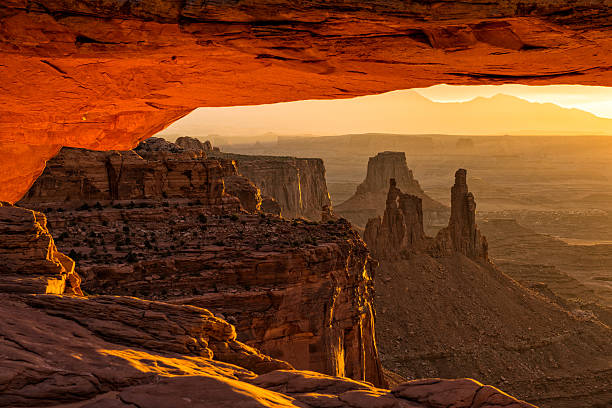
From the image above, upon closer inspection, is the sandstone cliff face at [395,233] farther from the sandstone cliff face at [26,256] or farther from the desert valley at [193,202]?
the sandstone cliff face at [26,256]

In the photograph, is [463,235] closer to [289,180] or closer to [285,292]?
[289,180]

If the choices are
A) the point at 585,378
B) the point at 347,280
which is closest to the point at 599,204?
the point at 585,378

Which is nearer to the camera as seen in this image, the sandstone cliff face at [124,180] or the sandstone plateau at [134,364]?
the sandstone plateau at [134,364]

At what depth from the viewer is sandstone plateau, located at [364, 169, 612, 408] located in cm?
4038

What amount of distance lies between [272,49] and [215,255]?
12704 millimetres

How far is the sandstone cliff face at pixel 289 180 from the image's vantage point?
293ft

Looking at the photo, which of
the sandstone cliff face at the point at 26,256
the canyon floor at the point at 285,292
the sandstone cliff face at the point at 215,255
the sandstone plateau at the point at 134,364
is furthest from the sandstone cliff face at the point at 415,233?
the sandstone cliff face at the point at 26,256

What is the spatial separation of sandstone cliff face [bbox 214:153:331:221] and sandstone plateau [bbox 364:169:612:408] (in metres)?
35.1

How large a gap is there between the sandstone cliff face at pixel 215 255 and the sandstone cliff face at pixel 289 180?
53.5 m

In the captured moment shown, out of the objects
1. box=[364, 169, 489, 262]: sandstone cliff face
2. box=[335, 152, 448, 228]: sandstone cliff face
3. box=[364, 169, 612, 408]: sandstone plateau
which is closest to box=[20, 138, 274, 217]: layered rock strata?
box=[364, 169, 612, 408]: sandstone plateau

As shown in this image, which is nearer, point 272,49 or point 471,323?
point 272,49

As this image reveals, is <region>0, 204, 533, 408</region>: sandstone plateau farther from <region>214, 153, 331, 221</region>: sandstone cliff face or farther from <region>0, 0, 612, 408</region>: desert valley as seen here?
<region>214, 153, 331, 221</region>: sandstone cliff face

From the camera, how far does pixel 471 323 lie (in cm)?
4606

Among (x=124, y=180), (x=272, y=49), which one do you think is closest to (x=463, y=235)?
(x=124, y=180)
